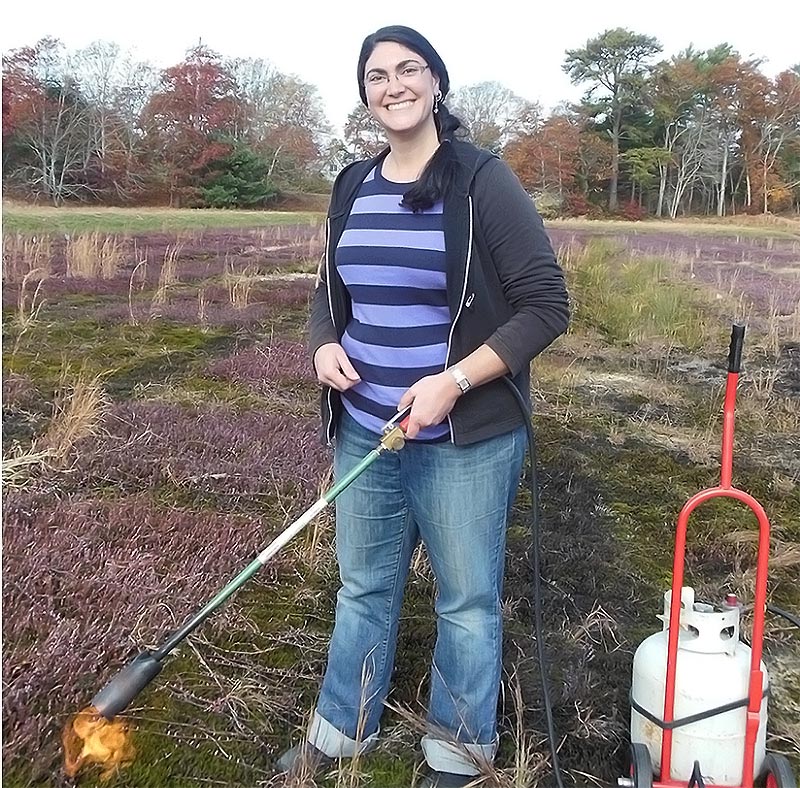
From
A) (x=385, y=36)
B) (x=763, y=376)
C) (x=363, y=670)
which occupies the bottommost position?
(x=363, y=670)

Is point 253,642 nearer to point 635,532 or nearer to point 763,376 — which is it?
point 635,532

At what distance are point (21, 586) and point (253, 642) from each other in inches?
23.0

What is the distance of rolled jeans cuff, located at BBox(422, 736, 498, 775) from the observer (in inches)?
66.2

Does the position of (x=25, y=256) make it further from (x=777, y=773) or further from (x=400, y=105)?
(x=777, y=773)

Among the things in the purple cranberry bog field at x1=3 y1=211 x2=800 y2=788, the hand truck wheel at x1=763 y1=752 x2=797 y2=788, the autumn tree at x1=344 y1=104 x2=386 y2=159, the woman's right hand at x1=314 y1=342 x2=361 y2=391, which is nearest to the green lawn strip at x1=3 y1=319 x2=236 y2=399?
the purple cranberry bog field at x1=3 y1=211 x2=800 y2=788

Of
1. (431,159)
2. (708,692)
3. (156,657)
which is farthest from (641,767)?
(431,159)

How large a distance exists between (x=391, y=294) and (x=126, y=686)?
813 millimetres

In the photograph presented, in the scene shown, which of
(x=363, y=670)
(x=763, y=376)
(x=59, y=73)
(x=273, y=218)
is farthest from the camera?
(x=763, y=376)

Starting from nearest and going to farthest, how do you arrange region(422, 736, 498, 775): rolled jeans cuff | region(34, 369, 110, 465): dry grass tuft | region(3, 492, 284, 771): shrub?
region(422, 736, 498, 775): rolled jeans cuff
region(3, 492, 284, 771): shrub
region(34, 369, 110, 465): dry grass tuft

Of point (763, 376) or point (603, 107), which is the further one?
point (763, 376)

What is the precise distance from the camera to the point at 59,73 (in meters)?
2.24

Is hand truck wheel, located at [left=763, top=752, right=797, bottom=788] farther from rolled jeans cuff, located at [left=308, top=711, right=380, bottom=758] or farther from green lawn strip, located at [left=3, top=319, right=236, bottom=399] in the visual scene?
green lawn strip, located at [left=3, top=319, right=236, bottom=399]

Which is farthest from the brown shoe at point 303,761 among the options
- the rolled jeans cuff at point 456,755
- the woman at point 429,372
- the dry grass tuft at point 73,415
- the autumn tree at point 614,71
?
the autumn tree at point 614,71

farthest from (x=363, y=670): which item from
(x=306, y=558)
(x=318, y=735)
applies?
(x=306, y=558)
